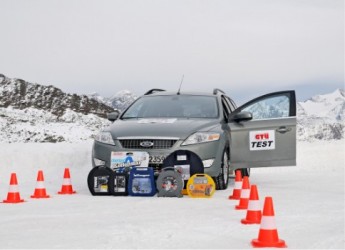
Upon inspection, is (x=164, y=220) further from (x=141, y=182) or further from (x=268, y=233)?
(x=141, y=182)

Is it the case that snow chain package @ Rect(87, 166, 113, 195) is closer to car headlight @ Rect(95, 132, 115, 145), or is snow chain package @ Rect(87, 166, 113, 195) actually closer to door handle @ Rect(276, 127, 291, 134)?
car headlight @ Rect(95, 132, 115, 145)

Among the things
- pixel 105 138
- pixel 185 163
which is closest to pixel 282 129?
pixel 185 163

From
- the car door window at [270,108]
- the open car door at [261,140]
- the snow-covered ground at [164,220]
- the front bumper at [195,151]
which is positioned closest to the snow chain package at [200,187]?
the snow-covered ground at [164,220]

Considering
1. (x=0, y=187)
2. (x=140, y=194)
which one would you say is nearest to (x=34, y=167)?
(x=0, y=187)

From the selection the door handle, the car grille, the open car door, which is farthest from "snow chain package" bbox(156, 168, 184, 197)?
the door handle

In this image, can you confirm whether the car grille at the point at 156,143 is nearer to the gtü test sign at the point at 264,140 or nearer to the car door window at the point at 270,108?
the gtü test sign at the point at 264,140

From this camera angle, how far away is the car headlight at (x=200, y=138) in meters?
9.42

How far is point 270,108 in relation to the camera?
11031mm

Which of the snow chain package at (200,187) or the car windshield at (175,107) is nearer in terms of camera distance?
the snow chain package at (200,187)

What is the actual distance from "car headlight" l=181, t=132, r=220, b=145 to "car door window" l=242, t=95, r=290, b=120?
5.09ft

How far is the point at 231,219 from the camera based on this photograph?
670 centimetres

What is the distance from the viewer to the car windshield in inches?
419

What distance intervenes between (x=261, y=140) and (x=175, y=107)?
1647 mm

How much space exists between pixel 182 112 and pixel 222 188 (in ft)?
5.05
